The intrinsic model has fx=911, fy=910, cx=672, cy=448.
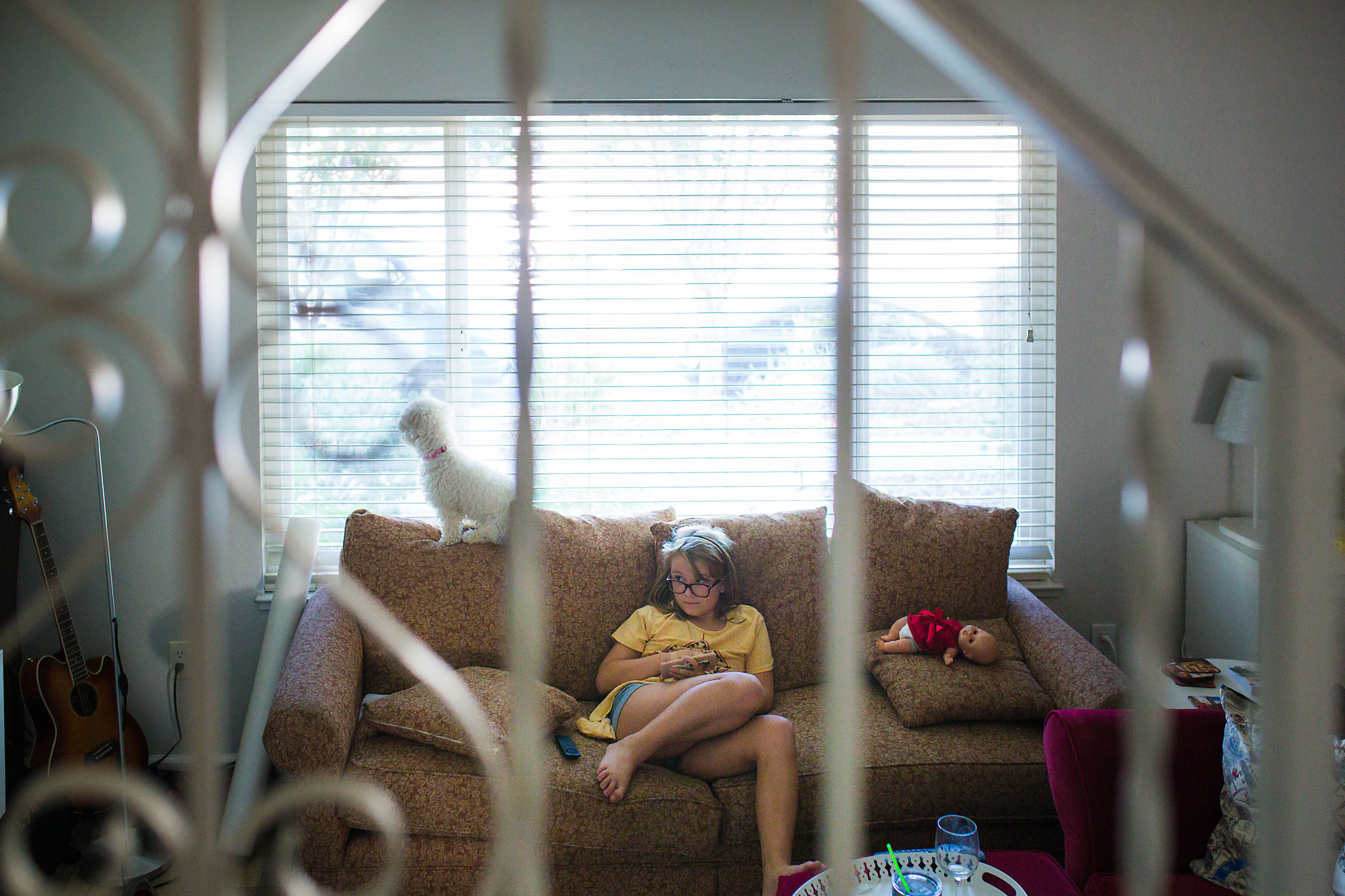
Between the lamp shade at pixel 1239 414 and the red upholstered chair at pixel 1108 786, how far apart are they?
127 cm

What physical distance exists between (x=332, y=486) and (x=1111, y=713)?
244cm

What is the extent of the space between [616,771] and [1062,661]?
1243mm

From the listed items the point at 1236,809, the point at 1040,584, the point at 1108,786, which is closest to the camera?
the point at 1236,809

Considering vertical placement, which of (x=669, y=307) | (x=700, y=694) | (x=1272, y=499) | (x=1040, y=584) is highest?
(x=669, y=307)

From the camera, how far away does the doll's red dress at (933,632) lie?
2572 millimetres

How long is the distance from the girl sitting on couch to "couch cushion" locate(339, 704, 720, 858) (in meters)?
0.05

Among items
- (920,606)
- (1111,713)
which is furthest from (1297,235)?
(1111,713)

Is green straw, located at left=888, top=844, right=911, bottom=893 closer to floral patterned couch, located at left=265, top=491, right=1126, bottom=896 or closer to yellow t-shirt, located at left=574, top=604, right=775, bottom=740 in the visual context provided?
floral patterned couch, located at left=265, top=491, right=1126, bottom=896

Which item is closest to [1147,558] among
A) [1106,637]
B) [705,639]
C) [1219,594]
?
[705,639]

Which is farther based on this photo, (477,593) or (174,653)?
(174,653)

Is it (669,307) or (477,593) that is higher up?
(669,307)

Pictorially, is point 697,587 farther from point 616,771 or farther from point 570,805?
point 570,805

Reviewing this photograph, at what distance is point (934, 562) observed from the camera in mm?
2797

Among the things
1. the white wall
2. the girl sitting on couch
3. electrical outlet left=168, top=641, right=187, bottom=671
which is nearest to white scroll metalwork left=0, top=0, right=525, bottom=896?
the girl sitting on couch
